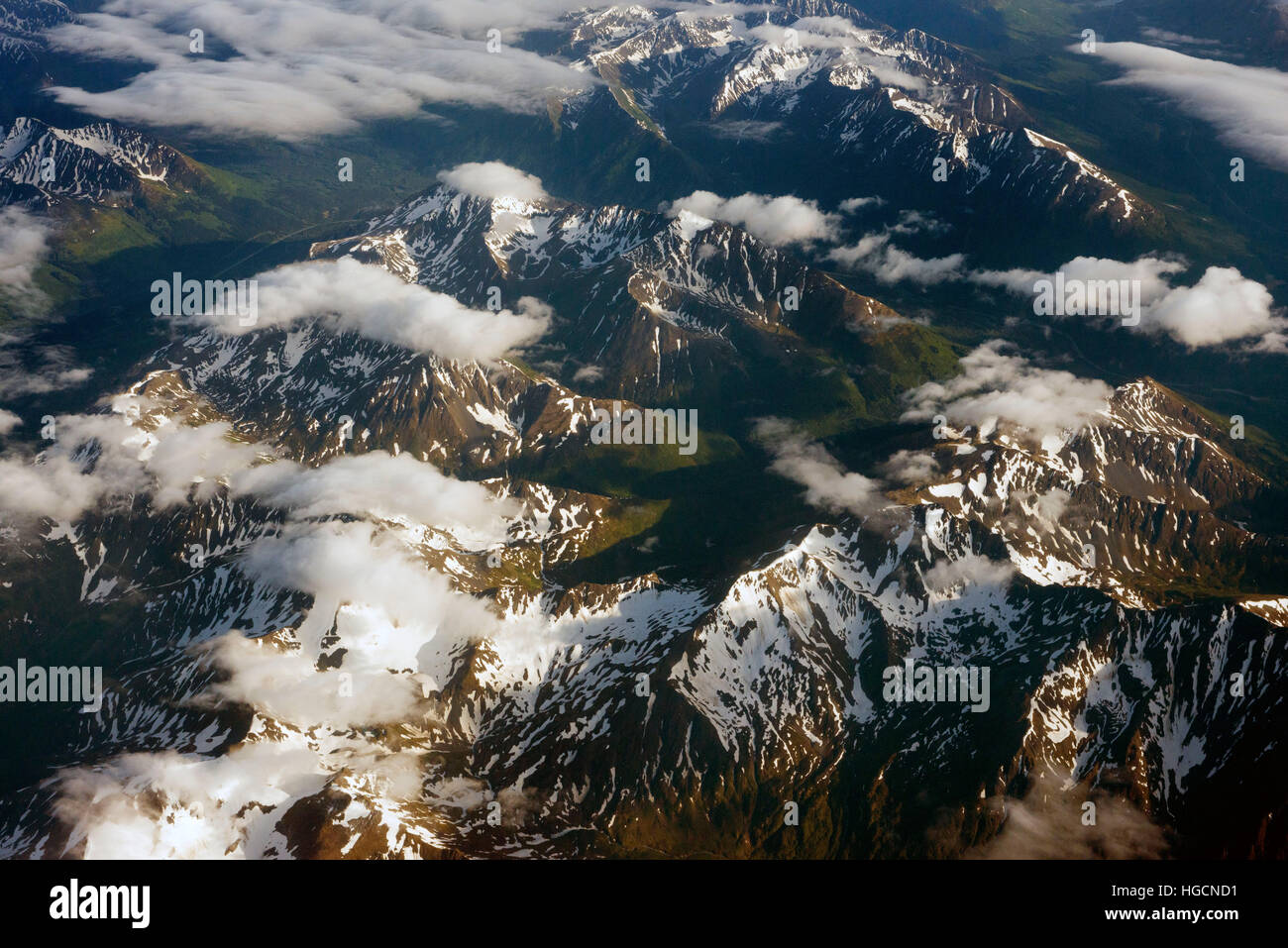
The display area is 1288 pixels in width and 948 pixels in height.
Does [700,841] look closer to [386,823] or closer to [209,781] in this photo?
[386,823]

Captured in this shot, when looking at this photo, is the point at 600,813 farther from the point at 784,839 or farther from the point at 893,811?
the point at 893,811

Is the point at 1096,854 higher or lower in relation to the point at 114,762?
lower
